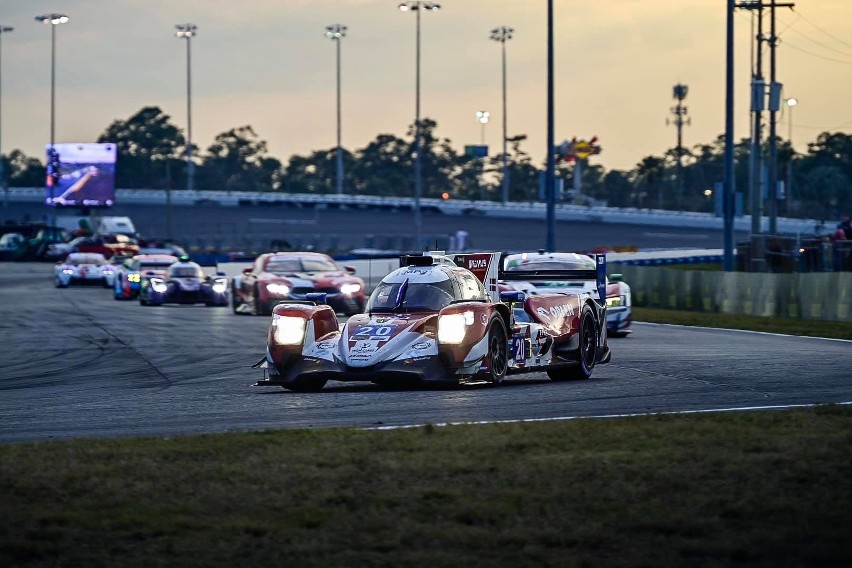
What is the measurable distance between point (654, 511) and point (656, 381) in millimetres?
8409

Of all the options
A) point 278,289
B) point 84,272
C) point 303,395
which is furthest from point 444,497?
point 84,272

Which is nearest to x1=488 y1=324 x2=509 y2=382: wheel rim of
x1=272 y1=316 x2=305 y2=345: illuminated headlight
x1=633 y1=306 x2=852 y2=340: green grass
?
x1=272 y1=316 x2=305 y2=345: illuminated headlight

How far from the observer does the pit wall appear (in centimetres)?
3188

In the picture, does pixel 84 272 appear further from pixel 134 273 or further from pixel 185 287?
pixel 185 287

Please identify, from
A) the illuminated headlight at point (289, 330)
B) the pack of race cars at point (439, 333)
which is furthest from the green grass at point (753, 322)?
the illuminated headlight at point (289, 330)

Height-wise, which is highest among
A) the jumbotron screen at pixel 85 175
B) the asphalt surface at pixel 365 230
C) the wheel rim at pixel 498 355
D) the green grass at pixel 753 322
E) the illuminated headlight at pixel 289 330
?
the jumbotron screen at pixel 85 175

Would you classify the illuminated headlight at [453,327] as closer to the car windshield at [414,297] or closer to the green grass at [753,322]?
the car windshield at [414,297]

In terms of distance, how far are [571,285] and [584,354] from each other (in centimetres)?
858

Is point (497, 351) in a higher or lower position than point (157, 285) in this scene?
higher

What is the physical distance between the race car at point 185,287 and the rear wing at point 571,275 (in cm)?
1548

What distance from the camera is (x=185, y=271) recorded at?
40688mm

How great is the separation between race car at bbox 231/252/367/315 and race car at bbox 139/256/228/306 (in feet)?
14.9

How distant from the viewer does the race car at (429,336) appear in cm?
1539

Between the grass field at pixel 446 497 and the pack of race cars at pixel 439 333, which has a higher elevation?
the pack of race cars at pixel 439 333
